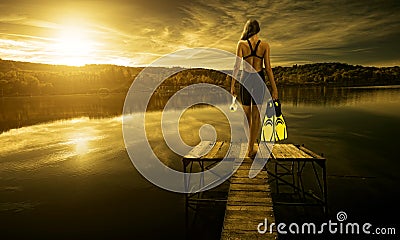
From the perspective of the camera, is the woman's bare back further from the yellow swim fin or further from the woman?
the yellow swim fin

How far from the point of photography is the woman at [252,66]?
8.01m

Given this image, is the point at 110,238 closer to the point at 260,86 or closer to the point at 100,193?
the point at 100,193

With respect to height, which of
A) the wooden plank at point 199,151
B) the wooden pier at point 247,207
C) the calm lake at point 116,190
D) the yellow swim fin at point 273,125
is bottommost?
the calm lake at point 116,190

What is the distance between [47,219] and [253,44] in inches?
437

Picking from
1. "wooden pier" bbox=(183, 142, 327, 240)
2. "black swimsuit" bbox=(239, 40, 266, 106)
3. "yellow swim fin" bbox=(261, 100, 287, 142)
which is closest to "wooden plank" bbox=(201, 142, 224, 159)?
"wooden pier" bbox=(183, 142, 327, 240)

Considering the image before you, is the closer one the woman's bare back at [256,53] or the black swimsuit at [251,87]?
the woman's bare back at [256,53]

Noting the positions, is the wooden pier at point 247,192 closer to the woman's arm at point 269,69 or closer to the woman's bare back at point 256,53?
the woman's arm at point 269,69

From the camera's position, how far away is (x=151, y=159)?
20.8 meters

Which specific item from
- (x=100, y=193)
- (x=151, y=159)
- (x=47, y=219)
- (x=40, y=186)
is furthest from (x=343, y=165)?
(x=40, y=186)

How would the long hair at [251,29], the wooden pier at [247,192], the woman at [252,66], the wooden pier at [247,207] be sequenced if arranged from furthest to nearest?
1. the woman at [252,66]
2. the long hair at [251,29]
3. the wooden pier at [247,192]
4. the wooden pier at [247,207]

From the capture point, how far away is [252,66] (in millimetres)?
8141

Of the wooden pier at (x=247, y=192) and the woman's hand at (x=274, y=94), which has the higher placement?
the woman's hand at (x=274, y=94)

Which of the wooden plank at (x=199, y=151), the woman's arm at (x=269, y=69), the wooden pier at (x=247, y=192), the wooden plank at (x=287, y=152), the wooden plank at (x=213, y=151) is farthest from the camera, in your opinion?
the wooden plank at (x=213, y=151)

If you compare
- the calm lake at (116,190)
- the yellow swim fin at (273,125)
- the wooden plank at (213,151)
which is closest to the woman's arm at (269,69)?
the yellow swim fin at (273,125)
